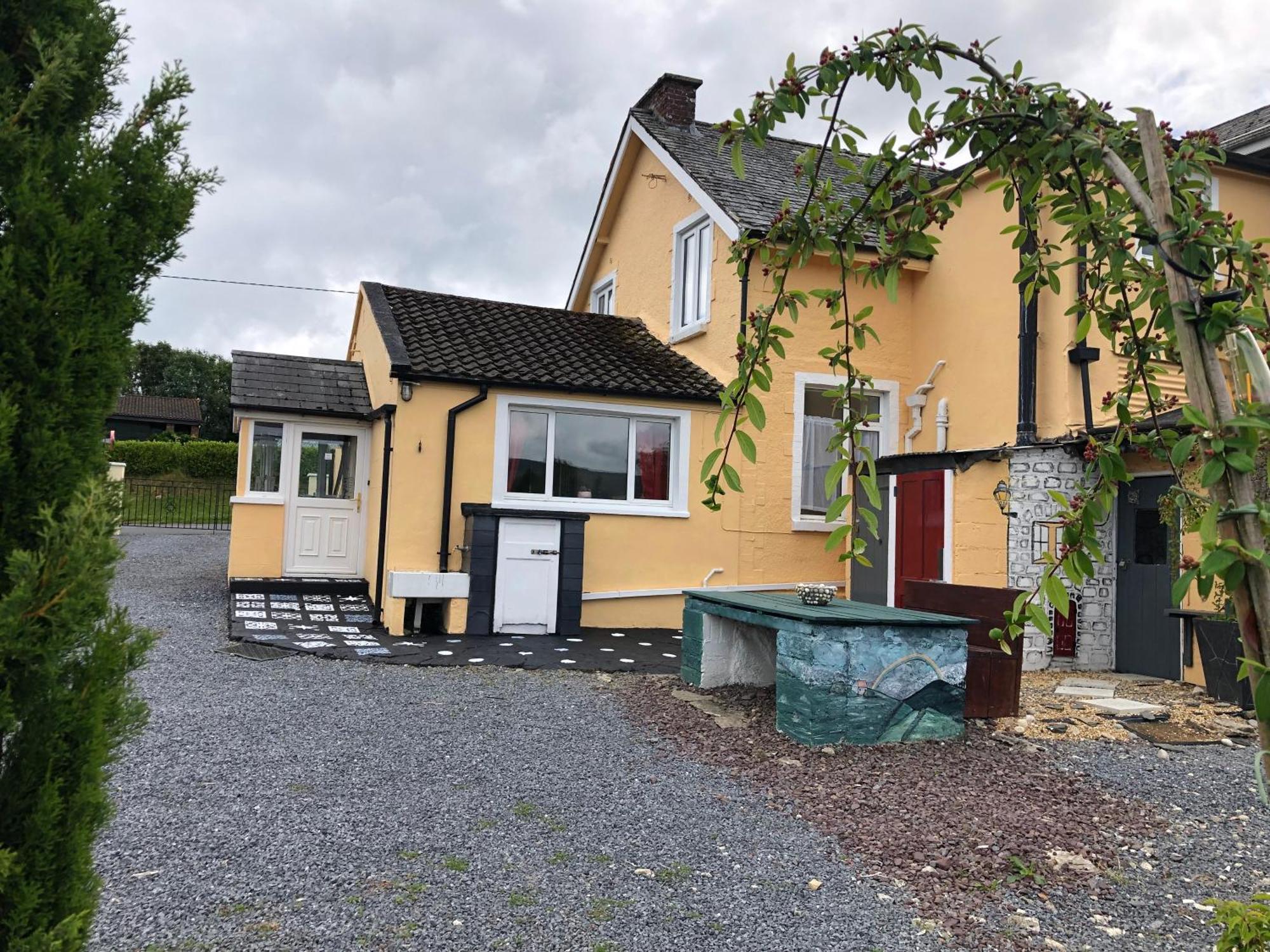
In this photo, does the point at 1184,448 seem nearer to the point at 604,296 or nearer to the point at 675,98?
the point at 675,98

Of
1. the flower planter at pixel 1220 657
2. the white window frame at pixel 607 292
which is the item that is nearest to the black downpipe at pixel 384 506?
the white window frame at pixel 607 292

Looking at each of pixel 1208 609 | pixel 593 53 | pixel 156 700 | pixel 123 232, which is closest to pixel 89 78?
pixel 123 232

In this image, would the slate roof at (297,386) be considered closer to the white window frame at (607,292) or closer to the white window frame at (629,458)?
the white window frame at (629,458)

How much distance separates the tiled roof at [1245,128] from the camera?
10.2 meters

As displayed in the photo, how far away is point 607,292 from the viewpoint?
53.9 ft

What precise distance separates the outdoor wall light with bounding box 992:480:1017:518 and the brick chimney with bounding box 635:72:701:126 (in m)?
8.68

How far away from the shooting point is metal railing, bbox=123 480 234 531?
25.6 m

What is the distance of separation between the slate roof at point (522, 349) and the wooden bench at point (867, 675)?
537cm

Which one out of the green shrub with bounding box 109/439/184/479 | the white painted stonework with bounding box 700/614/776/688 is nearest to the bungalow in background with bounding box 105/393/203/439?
the green shrub with bounding box 109/439/184/479

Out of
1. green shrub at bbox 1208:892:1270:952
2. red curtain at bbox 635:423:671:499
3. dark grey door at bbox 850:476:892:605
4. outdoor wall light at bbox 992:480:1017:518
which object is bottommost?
green shrub at bbox 1208:892:1270:952

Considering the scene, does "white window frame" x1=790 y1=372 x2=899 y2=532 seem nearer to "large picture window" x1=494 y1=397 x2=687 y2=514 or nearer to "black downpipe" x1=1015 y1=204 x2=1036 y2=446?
"large picture window" x1=494 y1=397 x2=687 y2=514

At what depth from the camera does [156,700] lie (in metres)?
6.44

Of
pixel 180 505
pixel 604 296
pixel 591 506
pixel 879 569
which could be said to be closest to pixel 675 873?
pixel 591 506

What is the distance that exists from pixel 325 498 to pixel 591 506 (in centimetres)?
440
